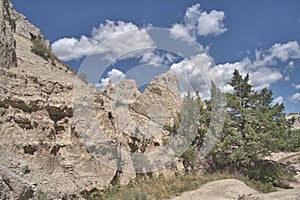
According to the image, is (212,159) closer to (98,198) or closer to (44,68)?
(98,198)

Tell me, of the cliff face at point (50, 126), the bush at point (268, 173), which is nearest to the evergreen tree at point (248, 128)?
the bush at point (268, 173)

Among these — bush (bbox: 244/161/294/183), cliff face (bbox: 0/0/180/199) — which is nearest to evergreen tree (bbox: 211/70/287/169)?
bush (bbox: 244/161/294/183)

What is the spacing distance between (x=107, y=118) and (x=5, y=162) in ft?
27.9

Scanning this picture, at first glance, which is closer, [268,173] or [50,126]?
[50,126]

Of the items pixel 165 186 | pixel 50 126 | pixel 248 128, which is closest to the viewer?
pixel 50 126

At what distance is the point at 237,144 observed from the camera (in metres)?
15.5

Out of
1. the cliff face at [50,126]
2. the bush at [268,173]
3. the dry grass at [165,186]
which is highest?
the cliff face at [50,126]

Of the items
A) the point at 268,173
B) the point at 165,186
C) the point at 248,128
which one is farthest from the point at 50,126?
the point at 268,173

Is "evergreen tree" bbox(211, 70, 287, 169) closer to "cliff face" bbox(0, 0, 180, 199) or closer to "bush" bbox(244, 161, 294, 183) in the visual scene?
"bush" bbox(244, 161, 294, 183)

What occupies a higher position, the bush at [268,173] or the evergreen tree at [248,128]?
the evergreen tree at [248,128]

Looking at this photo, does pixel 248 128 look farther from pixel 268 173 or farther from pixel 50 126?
pixel 50 126

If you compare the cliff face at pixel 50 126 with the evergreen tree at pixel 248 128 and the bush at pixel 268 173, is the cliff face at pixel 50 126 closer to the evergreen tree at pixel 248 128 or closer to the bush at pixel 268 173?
the evergreen tree at pixel 248 128

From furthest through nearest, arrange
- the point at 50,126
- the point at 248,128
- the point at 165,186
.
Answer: the point at 248,128
the point at 165,186
the point at 50,126

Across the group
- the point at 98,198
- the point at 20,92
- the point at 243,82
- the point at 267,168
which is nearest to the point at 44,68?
the point at 20,92
